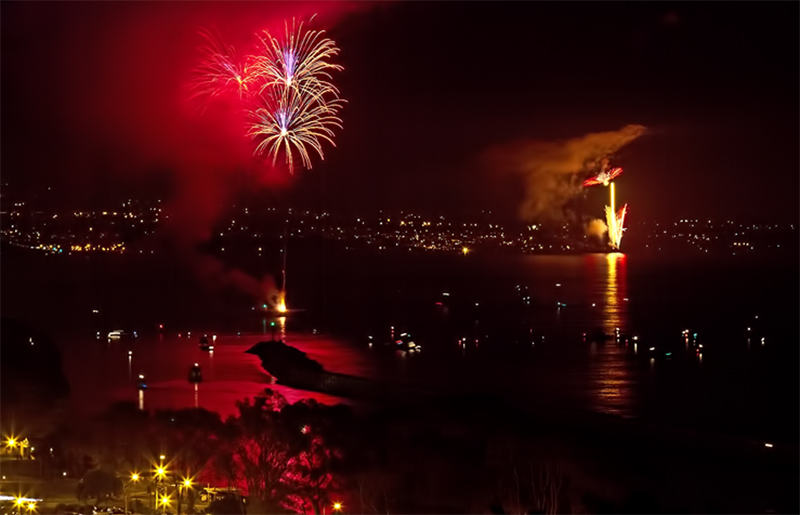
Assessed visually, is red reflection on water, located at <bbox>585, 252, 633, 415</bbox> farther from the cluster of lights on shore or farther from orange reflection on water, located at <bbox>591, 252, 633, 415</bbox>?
the cluster of lights on shore

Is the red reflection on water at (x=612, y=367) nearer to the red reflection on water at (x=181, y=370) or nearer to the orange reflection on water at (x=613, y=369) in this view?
the orange reflection on water at (x=613, y=369)

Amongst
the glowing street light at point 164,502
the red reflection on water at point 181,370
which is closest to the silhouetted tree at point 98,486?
the glowing street light at point 164,502

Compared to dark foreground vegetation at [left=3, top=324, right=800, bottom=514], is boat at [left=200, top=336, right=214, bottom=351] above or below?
below

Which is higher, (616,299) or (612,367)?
(616,299)

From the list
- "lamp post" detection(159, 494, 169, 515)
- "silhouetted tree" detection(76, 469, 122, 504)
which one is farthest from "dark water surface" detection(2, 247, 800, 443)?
"lamp post" detection(159, 494, 169, 515)

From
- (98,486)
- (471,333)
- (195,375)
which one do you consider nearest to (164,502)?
(98,486)

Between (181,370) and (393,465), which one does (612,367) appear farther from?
(393,465)

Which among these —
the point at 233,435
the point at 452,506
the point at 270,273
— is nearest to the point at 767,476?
the point at 452,506
